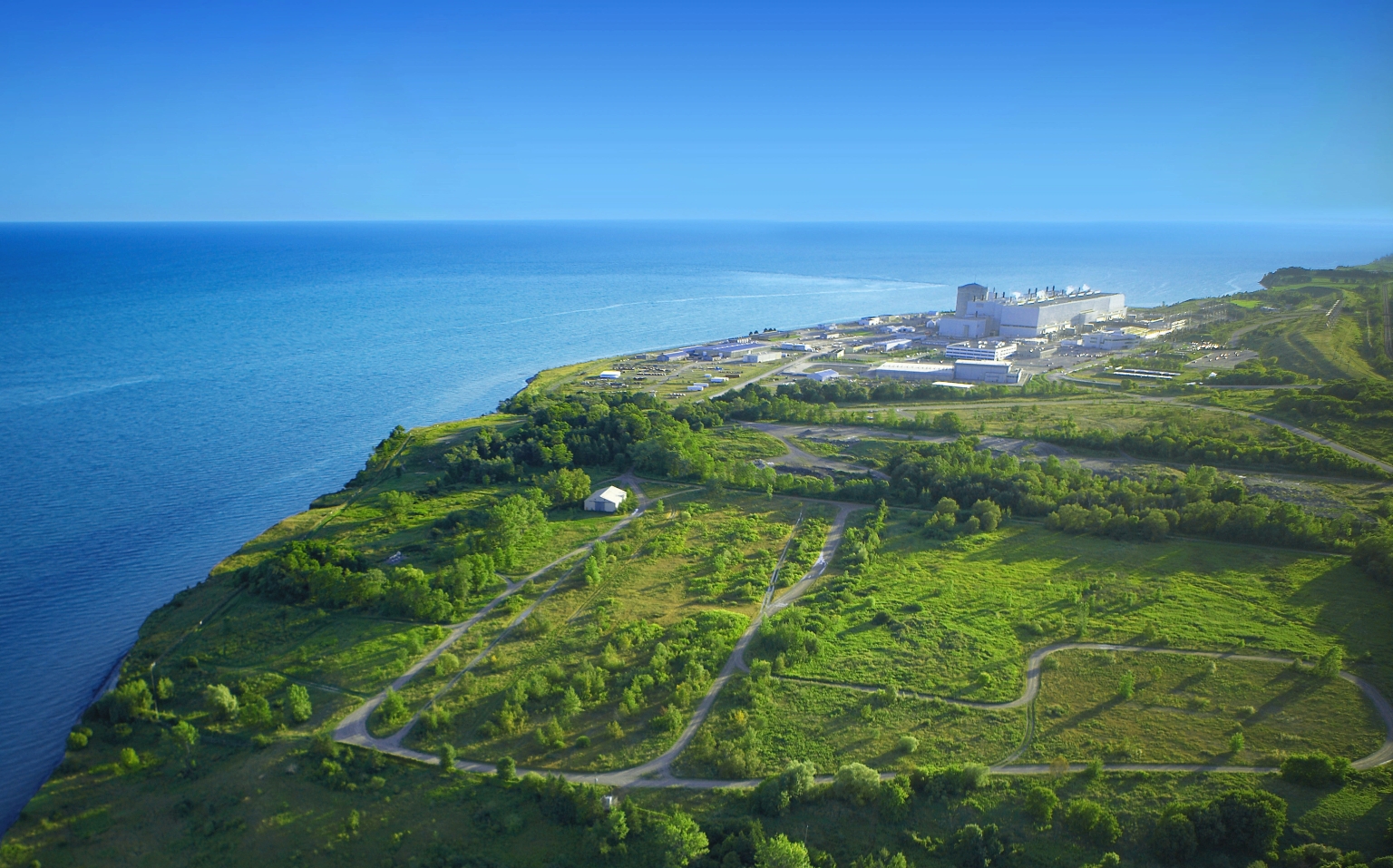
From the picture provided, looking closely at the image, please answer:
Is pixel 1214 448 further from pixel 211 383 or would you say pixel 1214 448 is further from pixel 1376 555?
pixel 211 383

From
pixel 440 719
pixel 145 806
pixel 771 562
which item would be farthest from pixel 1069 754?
pixel 145 806

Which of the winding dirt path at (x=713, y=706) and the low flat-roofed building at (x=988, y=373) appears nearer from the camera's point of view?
the winding dirt path at (x=713, y=706)

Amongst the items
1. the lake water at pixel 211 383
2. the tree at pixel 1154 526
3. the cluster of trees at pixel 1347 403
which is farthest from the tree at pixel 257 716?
the cluster of trees at pixel 1347 403

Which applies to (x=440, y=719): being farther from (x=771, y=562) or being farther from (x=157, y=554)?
(x=157, y=554)

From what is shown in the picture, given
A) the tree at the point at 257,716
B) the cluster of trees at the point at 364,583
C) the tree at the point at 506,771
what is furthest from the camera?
the cluster of trees at the point at 364,583

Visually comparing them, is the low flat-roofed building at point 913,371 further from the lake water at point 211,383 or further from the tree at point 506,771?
the tree at point 506,771

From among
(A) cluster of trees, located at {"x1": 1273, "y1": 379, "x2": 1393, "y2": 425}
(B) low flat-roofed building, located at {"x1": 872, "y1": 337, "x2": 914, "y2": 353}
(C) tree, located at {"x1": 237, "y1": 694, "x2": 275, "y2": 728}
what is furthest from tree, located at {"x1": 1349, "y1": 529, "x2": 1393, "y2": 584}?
(B) low flat-roofed building, located at {"x1": 872, "y1": 337, "x2": 914, "y2": 353}

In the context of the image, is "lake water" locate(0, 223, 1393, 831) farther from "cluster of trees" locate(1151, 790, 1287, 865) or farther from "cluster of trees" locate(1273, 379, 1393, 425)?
"cluster of trees" locate(1273, 379, 1393, 425)
